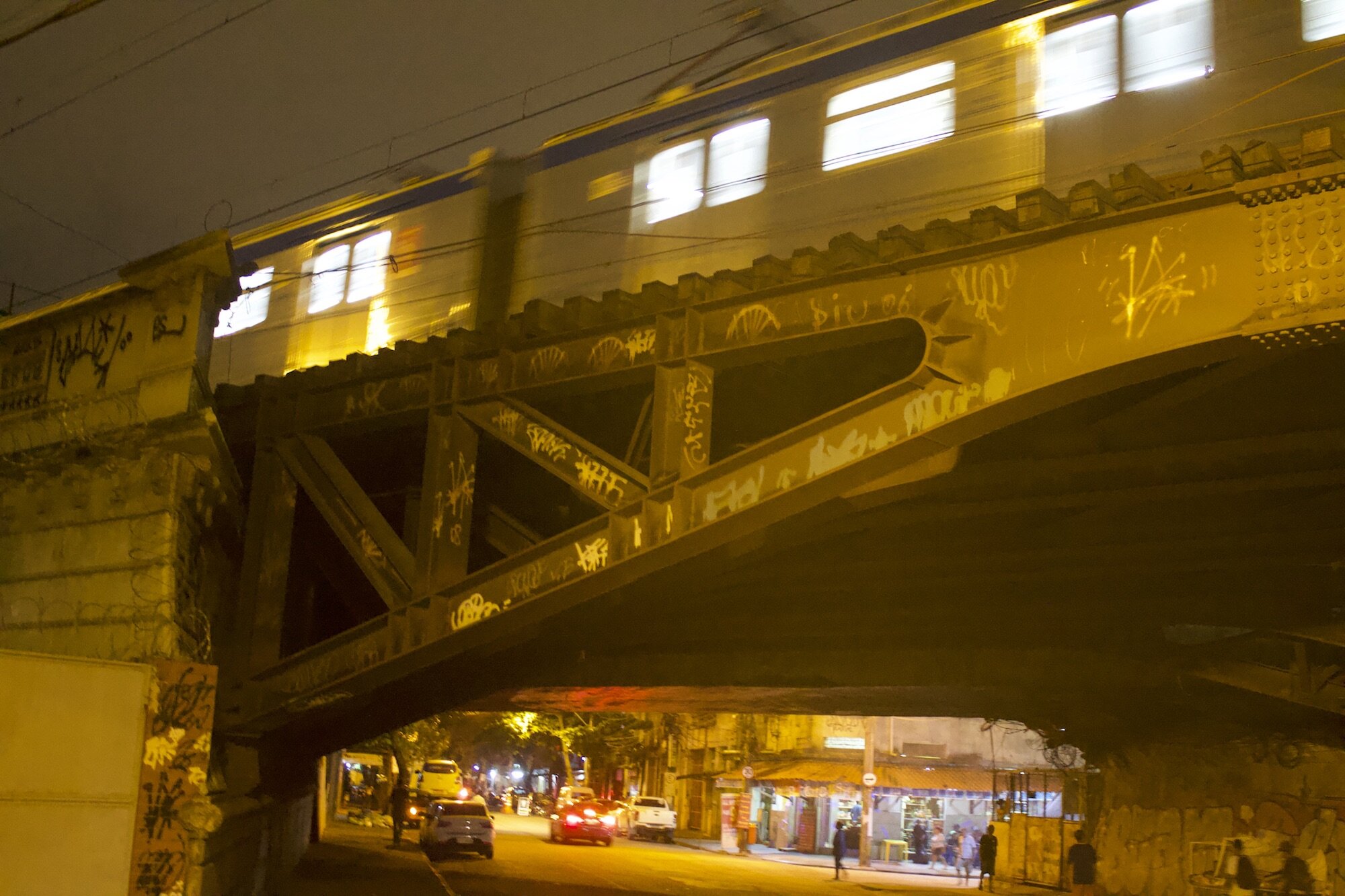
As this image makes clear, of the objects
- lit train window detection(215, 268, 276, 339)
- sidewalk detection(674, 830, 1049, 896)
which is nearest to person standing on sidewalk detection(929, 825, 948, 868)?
sidewalk detection(674, 830, 1049, 896)

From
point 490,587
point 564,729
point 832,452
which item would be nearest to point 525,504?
point 490,587

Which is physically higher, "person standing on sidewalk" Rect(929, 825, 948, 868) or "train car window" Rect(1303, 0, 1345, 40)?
"train car window" Rect(1303, 0, 1345, 40)

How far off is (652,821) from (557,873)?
17694 mm

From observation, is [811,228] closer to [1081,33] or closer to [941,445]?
[1081,33]

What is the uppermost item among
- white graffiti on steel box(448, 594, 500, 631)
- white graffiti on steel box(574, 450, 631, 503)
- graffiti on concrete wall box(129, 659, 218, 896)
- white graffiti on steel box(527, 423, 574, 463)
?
white graffiti on steel box(527, 423, 574, 463)

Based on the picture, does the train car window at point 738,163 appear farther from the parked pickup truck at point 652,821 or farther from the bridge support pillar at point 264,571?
the parked pickup truck at point 652,821

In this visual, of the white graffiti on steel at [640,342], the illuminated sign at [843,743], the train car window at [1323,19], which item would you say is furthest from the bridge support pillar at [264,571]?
A: the illuminated sign at [843,743]

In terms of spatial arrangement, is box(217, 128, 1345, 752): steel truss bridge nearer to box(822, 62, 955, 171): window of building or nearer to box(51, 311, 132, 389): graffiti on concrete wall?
box(822, 62, 955, 171): window of building

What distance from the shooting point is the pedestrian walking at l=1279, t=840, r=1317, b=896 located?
50.6 feet

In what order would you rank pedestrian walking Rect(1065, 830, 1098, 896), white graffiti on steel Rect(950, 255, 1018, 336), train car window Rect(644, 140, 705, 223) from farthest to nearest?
1. pedestrian walking Rect(1065, 830, 1098, 896)
2. train car window Rect(644, 140, 705, 223)
3. white graffiti on steel Rect(950, 255, 1018, 336)

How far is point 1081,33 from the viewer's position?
10.2 metres

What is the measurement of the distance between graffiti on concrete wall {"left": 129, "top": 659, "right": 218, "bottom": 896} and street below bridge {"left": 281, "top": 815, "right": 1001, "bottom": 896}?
31.6 ft

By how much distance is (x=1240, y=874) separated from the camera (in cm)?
1575

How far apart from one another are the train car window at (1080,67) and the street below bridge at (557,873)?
46.5ft
